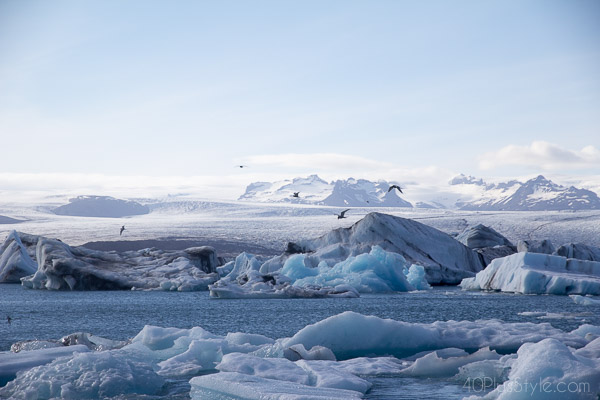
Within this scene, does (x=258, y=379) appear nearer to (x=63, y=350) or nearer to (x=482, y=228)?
(x=63, y=350)

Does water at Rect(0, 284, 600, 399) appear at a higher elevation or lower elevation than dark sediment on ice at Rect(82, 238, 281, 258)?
higher

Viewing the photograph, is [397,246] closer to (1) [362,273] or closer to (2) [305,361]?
(1) [362,273]

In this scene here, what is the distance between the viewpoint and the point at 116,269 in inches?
1171

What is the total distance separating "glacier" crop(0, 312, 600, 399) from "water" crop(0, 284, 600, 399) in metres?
3.17

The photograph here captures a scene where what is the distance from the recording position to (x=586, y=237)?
47312 millimetres

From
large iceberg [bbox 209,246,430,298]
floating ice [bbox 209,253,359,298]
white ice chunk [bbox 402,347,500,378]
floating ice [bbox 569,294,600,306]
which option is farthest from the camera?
large iceberg [bbox 209,246,430,298]

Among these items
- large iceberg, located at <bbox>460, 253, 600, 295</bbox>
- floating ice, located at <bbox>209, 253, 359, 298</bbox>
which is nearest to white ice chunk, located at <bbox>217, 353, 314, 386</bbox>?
floating ice, located at <bbox>209, 253, 359, 298</bbox>

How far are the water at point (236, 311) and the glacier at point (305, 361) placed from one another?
3.17 meters

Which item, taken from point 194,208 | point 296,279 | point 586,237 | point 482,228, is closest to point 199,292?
point 296,279

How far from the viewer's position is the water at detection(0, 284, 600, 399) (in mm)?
14750

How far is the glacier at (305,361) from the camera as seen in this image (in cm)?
699

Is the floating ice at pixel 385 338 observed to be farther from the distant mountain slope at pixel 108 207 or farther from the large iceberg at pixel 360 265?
the distant mountain slope at pixel 108 207

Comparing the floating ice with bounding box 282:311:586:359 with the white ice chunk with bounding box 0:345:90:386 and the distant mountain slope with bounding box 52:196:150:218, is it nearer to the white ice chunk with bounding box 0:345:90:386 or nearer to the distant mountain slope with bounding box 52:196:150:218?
the white ice chunk with bounding box 0:345:90:386

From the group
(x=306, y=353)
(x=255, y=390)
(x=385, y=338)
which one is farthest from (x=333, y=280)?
(x=255, y=390)
